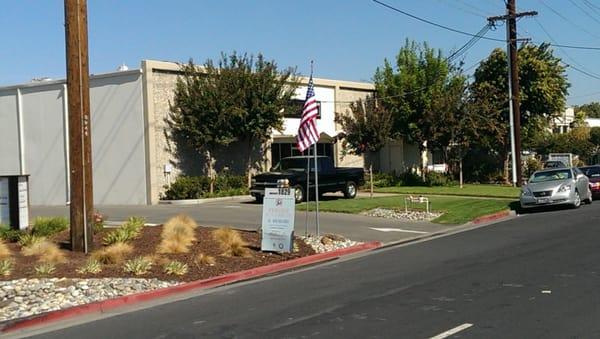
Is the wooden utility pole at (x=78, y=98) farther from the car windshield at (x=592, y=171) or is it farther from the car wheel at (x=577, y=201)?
the car windshield at (x=592, y=171)

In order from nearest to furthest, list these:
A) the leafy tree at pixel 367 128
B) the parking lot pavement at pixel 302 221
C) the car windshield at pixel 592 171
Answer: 1. the parking lot pavement at pixel 302 221
2. the car windshield at pixel 592 171
3. the leafy tree at pixel 367 128

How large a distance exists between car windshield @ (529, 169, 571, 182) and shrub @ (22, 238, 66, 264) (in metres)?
16.9

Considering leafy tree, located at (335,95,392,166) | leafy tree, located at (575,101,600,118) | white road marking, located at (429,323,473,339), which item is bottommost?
white road marking, located at (429,323,473,339)

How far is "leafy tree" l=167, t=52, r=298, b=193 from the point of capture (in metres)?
29.8

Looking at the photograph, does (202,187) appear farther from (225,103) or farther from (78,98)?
(78,98)

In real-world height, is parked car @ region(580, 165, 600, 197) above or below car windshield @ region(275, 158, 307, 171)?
below

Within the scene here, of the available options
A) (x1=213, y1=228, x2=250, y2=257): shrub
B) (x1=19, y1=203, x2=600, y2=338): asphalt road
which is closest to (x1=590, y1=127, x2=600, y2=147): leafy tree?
(x1=19, y1=203, x2=600, y2=338): asphalt road

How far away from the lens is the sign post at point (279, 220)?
538 inches

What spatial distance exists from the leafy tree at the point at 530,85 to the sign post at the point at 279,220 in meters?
29.3

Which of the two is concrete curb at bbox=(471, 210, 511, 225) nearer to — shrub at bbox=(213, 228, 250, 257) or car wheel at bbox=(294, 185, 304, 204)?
car wheel at bbox=(294, 185, 304, 204)

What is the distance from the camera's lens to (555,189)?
22.5 meters

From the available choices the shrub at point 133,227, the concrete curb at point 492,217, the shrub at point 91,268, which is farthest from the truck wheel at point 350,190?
the shrub at point 91,268

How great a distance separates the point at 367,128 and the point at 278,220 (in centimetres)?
2347

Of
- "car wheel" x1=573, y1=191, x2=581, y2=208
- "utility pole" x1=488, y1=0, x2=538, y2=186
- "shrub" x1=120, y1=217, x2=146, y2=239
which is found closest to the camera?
"shrub" x1=120, y1=217, x2=146, y2=239
